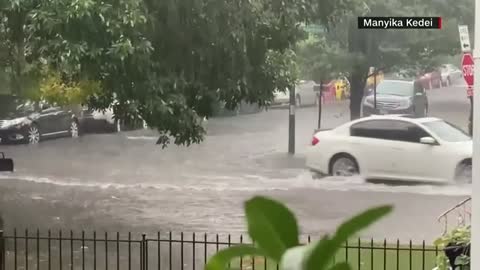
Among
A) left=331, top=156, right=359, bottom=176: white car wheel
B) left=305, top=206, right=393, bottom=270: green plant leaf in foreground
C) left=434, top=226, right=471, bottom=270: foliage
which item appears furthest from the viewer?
left=331, top=156, right=359, bottom=176: white car wheel

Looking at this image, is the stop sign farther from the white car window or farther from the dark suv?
the dark suv

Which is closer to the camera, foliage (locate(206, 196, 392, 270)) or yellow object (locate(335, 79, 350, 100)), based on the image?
foliage (locate(206, 196, 392, 270))

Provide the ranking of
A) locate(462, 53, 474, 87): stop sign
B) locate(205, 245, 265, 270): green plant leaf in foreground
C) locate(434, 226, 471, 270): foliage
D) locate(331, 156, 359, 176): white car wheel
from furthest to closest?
locate(331, 156, 359, 176): white car wheel, locate(462, 53, 474, 87): stop sign, locate(434, 226, 471, 270): foliage, locate(205, 245, 265, 270): green plant leaf in foreground

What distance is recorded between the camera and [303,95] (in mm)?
3230

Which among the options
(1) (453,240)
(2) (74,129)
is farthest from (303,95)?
(2) (74,129)

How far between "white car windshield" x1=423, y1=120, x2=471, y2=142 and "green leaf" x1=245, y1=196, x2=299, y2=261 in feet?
6.46

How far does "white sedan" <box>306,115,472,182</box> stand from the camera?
3.15 meters

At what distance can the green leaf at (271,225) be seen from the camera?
1294 millimetres

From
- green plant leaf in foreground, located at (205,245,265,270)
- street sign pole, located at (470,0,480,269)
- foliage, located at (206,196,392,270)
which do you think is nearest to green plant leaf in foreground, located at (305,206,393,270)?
foliage, located at (206,196,392,270)

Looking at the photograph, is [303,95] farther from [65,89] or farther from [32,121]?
[32,121]

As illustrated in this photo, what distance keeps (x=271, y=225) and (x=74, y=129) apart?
222 centimetres

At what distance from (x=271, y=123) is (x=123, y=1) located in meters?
0.82

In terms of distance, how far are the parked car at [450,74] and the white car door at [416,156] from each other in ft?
0.76

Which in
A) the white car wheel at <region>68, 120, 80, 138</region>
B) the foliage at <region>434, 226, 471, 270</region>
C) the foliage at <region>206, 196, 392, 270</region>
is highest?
the white car wheel at <region>68, 120, 80, 138</region>
